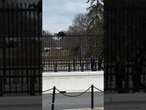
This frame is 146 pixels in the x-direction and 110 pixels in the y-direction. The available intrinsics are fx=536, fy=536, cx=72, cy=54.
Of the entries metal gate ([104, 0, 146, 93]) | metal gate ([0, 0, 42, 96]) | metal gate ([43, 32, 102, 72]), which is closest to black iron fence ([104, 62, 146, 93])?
metal gate ([104, 0, 146, 93])

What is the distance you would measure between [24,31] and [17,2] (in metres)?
0.79

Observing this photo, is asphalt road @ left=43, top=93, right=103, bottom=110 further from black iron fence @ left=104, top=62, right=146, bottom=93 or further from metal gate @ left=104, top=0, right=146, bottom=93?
metal gate @ left=104, top=0, right=146, bottom=93

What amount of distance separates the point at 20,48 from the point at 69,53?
10.7 m

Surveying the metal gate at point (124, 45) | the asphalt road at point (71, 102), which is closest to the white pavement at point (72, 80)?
the asphalt road at point (71, 102)

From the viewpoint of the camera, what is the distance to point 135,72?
15.8 metres

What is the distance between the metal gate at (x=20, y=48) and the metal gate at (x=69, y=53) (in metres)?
8.68

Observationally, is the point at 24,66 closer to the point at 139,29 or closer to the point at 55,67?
the point at 139,29

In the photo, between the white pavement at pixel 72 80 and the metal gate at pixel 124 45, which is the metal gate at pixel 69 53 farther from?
the metal gate at pixel 124 45

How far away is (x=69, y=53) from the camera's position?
82.7 feet

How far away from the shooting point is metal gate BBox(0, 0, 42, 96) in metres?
14.2

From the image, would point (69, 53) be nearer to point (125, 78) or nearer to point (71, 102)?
point (71, 102)

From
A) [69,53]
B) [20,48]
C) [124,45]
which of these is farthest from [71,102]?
[20,48]

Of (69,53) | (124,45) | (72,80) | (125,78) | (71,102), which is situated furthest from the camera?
(69,53)

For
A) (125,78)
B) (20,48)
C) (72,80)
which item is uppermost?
(20,48)
